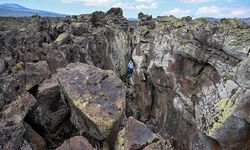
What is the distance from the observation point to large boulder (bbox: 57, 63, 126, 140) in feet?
67.4

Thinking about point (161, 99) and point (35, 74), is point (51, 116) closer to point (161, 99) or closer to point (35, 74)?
point (35, 74)

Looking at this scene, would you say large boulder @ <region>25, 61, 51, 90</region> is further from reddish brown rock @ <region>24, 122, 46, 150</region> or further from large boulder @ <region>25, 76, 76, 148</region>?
reddish brown rock @ <region>24, 122, 46, 150</region>

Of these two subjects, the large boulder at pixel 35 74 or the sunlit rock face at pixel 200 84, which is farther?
the large boulder at pixel 35 74

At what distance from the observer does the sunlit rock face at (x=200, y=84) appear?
21000 millimetres

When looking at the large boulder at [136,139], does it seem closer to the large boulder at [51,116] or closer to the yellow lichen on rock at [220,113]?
the yellow lichen on rock at [220,113]

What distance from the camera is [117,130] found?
2128cm

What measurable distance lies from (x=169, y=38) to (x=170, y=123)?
384 inches

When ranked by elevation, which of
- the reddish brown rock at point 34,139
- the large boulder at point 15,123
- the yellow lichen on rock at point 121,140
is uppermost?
the large boulder at point 15,123

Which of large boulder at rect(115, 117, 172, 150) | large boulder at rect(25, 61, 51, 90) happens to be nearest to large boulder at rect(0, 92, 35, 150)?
large boulder at rect(25, 61, 51, 90)

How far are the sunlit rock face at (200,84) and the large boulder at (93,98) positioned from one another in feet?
23.8

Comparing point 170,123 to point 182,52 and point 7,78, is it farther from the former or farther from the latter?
point 7,78

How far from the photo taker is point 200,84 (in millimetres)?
27469

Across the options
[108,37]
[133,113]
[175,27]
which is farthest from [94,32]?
[175,27]

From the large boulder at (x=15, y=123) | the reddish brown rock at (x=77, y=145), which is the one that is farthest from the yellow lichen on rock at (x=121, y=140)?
the large boulder at (x=15, y=123)
